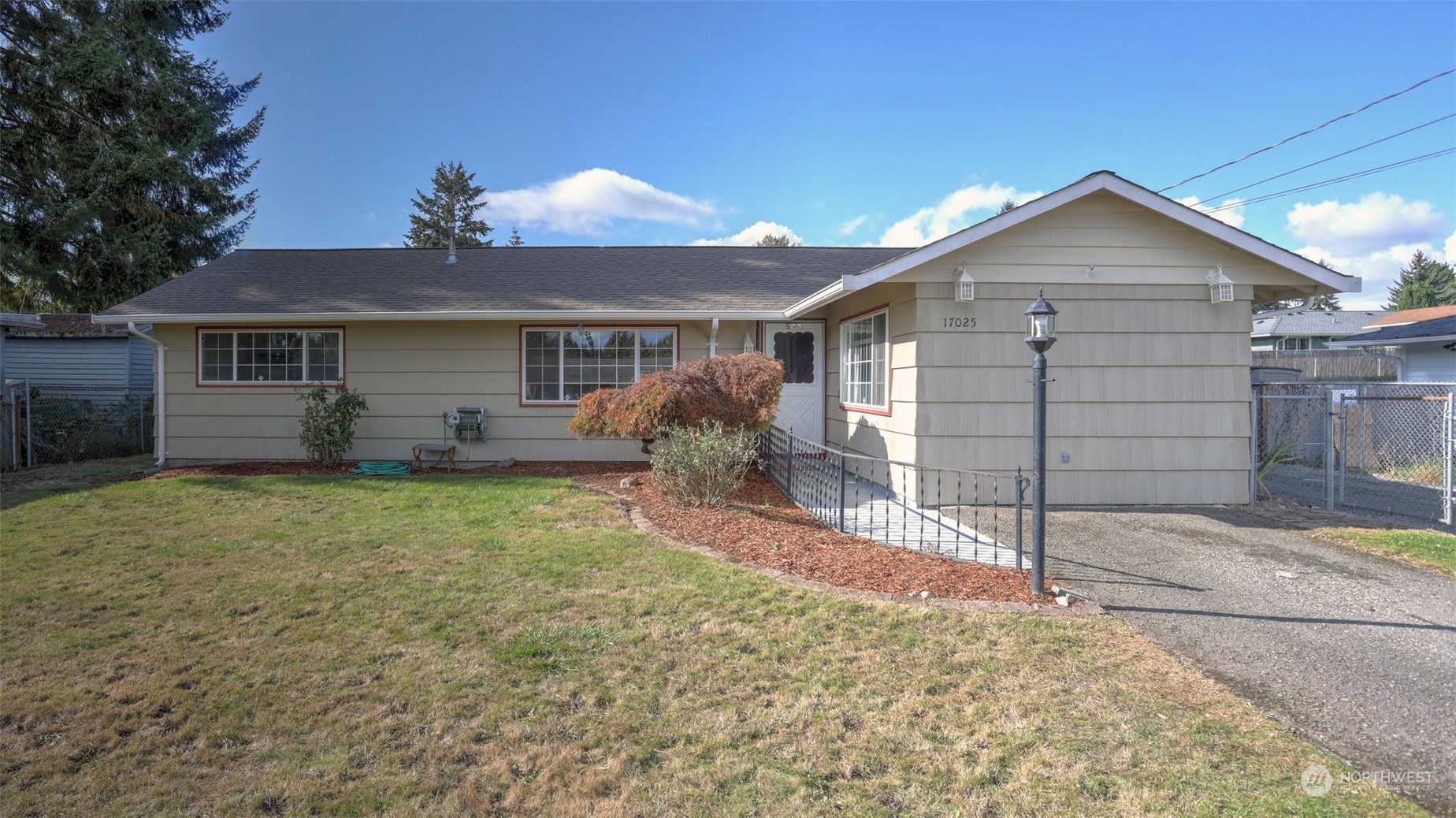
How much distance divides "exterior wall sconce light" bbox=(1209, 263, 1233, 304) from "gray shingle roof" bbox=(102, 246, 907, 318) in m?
5.36

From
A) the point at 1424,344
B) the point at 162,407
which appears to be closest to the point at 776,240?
the point at 1424,344

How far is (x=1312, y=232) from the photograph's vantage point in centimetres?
3319

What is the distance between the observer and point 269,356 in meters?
11.2

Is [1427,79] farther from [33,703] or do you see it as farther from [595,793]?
[33,703]

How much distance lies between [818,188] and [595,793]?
16.7 metres

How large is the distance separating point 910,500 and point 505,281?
25.9ft

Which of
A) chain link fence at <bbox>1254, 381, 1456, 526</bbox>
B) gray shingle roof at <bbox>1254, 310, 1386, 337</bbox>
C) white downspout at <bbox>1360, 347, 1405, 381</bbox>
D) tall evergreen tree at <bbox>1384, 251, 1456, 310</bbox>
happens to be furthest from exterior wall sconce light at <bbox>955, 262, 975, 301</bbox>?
tall evergreen tree at <bbox>1384, 251, 1456, 310</bbox>

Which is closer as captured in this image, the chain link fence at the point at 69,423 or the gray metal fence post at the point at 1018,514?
the gray metal fence post at the point at 1018,514

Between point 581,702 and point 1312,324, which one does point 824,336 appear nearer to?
point 581,702

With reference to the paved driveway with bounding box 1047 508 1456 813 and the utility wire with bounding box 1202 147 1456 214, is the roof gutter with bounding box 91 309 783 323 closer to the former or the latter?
the paved driveway with bounding box 1047 508 1456 813

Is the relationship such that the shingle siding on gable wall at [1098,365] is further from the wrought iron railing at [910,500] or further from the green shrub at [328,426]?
the green shrub at [328,426]

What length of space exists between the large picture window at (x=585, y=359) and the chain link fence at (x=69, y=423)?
8.68 meters

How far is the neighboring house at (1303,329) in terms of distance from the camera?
25.1 m

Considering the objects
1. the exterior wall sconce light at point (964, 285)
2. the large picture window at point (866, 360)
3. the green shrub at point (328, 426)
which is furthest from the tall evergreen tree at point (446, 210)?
the exterior wall sconce light at point (964, 285)
